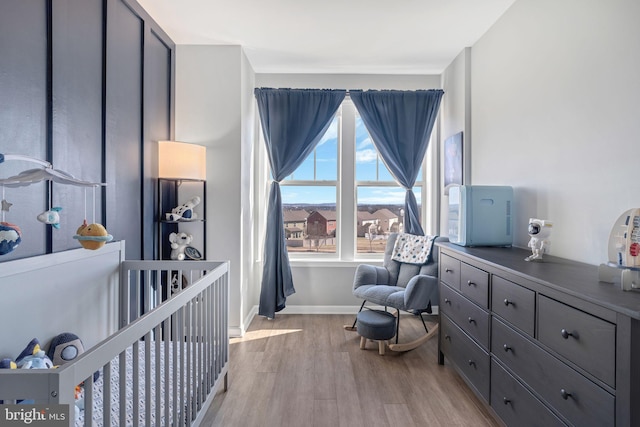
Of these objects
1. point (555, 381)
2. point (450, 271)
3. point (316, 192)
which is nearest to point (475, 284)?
point (450, 271)

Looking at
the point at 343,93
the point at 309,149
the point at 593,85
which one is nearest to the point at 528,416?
the point at 593,85

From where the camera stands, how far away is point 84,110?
6.20 ft

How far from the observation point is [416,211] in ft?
12.0

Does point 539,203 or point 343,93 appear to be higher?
point 343,93

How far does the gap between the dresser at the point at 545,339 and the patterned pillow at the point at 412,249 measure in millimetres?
876

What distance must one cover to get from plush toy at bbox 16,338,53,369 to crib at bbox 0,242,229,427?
0.14 feet

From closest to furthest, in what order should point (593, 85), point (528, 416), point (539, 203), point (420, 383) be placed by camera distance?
point (528, 416), point (593, 85), point (539, 203), point (420, 383)

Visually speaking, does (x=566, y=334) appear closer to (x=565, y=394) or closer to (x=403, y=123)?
(x=565, y=394)

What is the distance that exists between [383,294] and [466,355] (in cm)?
92

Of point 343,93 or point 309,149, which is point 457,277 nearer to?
point 309,149

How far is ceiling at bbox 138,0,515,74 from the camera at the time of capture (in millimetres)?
2477

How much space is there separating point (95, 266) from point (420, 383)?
2.10 m

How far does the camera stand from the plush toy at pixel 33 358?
52.1 inches

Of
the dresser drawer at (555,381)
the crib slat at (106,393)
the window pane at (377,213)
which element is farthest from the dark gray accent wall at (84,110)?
the dresser drawer at (555,381)
